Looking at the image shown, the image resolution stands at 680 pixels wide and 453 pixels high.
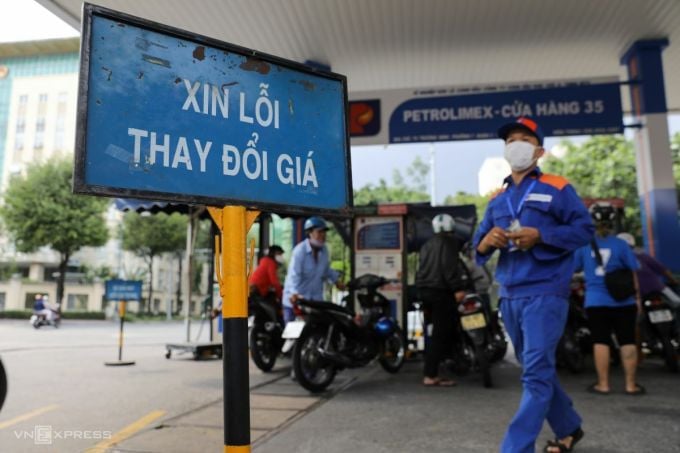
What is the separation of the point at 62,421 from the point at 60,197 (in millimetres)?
29435

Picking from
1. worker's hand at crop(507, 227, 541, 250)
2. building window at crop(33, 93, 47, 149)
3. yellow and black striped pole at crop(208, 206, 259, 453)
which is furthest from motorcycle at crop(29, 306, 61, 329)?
building window at crop(33, 93, 47, 149)

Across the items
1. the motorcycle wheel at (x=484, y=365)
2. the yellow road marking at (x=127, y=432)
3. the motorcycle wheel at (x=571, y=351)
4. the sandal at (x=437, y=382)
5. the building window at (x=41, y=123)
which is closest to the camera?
the yellow road marking at (x=127, y=432)

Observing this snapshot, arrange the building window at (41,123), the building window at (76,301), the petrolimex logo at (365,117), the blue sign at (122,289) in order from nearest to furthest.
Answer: the petrolimex logo at (365,117) → the blue sign at (122,289) → the building window at (76,301) → the building window at (41,123)

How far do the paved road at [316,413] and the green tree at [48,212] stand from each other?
2552 centimetres

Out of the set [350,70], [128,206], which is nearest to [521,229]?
[128,206]

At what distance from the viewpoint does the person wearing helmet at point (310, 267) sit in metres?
6.96

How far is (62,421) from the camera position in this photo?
4.28 m

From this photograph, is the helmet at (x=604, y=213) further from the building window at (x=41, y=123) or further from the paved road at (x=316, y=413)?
the building window at (x=41, y=123)

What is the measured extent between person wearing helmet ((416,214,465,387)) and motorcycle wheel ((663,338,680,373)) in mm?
2519

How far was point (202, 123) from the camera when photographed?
1679mm

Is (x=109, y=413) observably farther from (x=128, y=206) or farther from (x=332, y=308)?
(x=128, y=206)

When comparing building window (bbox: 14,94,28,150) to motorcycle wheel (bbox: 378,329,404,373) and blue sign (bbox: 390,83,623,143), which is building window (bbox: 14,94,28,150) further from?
motorcycle wheel (bbox: 378,329,404,373)

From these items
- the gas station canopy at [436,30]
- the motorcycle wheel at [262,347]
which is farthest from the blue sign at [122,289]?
the gas station canopy at [436,30]

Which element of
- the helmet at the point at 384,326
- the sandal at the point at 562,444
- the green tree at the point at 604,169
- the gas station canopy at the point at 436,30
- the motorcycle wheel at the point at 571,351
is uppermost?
the green tree at the point at 604,169
